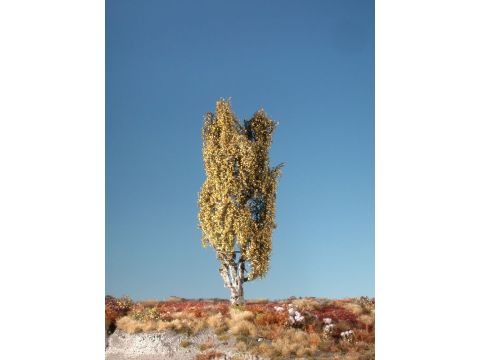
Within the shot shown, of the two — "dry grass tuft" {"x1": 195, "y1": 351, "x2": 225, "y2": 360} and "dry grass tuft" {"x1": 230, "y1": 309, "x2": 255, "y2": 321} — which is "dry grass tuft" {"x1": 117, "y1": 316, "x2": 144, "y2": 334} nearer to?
"dry grass tuft" {"x1": 195, "y1": 351, "x2": 225, "y2": 360}

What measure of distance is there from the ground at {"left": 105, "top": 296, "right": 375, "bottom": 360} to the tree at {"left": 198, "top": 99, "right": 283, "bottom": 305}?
1.80 feet

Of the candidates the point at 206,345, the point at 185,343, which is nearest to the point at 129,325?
the point at 185,343

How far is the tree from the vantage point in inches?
366

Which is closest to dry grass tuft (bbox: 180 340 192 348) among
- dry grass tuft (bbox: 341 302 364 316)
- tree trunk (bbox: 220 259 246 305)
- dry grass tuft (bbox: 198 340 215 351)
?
dry grass tuft (bbox: 198 340 215 351)

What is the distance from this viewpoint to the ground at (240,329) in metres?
8.72

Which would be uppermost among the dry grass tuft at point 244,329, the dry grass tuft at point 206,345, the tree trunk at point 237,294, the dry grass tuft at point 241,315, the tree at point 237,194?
the tree at point 237,194

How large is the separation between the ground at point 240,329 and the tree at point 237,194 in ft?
1.80

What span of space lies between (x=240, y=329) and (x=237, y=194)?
2.10m

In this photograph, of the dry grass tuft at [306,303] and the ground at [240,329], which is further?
the dry grass tuft at [306,303]

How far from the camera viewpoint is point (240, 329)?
29.1ft
